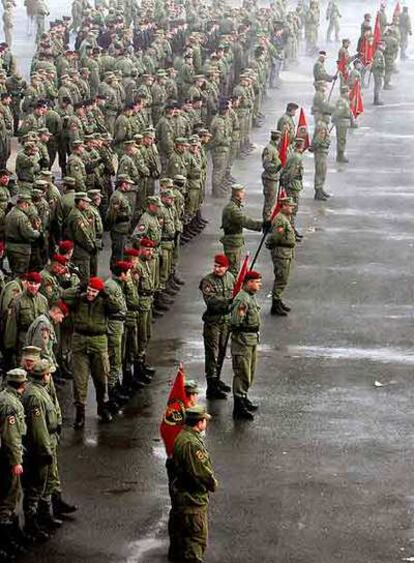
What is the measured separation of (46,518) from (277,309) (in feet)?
24.0

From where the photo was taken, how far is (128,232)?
816 inches

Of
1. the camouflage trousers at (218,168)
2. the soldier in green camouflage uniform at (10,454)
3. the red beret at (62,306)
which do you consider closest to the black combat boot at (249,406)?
the red beret at (62,306)

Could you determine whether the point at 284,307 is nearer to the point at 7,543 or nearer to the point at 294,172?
the point at 294,172

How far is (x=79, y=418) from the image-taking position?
49.1 feet

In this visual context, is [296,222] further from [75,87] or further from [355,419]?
[355,419]

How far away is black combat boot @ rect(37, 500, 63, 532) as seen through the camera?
1254 cm

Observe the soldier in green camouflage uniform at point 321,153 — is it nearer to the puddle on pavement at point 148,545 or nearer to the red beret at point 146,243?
the red beret at point 146,243

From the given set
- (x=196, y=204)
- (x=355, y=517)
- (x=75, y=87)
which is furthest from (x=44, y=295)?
(x=75, y=87)

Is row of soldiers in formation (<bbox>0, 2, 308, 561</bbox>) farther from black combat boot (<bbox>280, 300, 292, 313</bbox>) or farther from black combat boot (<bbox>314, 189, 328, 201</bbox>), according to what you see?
black combat boot (<bbox>314, 189, 328, 201</bbox>)

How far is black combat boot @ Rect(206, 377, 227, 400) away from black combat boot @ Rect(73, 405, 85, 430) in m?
1.70

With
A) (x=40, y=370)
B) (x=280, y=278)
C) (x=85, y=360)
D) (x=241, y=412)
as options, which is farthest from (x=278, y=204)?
(x=40, y=370)

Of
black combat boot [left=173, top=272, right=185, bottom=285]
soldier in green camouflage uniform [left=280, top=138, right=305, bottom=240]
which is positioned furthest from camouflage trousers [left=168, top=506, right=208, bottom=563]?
soldier in green camouflage uniform [left=280, top=138, right=305, bottom=240]

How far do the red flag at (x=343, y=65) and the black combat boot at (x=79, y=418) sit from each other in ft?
68.0

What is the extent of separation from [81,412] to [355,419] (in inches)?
119
